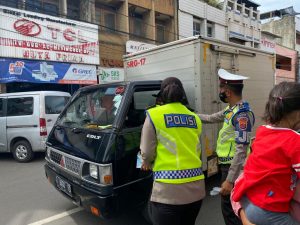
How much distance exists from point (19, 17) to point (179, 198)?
11885 mm

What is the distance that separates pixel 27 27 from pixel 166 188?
1179cm

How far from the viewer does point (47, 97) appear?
26.7 feet

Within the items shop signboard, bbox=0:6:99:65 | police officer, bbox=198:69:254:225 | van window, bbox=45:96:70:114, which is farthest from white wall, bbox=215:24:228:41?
police officer, bbox=198:69:254:225

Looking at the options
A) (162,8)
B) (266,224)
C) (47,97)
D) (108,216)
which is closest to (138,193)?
(108,216)

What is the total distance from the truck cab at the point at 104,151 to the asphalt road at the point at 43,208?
581 mm

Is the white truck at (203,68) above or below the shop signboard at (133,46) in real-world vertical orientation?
below

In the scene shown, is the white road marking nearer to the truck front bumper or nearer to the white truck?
the truck front bumper

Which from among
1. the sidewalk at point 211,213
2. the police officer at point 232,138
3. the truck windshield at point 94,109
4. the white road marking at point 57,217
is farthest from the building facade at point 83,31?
the police officer at point 232,138

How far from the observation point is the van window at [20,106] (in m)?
8.05

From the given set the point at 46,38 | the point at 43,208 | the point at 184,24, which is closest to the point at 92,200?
the point at 43,208

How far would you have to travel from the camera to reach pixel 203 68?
176 inches

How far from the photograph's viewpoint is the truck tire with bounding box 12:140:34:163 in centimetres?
803

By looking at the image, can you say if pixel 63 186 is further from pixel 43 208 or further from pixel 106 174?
pixel 43 208

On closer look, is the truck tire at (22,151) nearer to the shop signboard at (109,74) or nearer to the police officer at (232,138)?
the police officer at (232,138)
